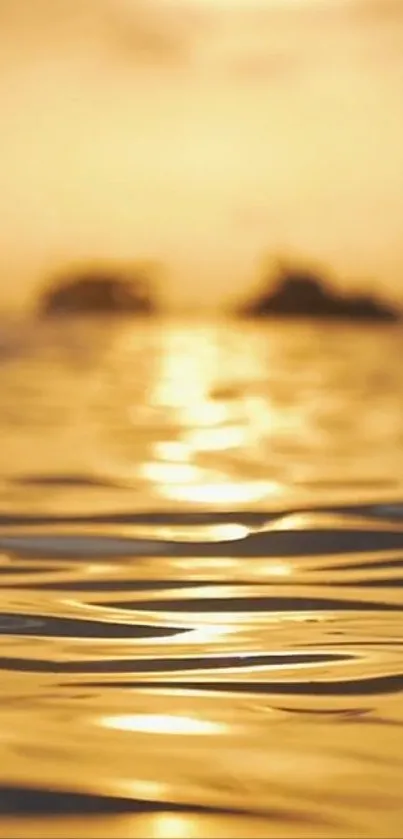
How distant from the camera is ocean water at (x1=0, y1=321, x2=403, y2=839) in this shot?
2.00 m

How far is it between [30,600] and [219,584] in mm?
361

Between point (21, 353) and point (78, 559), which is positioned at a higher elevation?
point (21, 353)

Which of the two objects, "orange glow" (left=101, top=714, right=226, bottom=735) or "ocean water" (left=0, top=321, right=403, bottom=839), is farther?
"orange glow" (left=101, top=714, right=226, bottom=735)

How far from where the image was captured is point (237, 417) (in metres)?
9.24

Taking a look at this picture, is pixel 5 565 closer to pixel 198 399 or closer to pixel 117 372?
pixel 198 399

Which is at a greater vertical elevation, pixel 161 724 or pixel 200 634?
pixel 200 634

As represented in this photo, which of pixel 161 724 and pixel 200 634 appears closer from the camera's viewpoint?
pixel 161 724

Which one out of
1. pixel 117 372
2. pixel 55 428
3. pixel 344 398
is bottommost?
pixel 55 428

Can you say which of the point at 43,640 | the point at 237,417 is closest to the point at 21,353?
the point at 237,417

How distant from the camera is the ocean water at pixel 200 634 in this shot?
6.57ft

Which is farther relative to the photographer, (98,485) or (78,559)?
(98,485)

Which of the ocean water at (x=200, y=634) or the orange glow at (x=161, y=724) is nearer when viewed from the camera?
the ocean water at (x=200, y=634)

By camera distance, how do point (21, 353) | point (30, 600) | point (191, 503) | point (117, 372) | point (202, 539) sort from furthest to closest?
point (21, 353) → point (117, 372) → point (191, 503) → point (202, 539) → point (30, 600)

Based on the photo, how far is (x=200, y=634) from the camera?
2.98m
